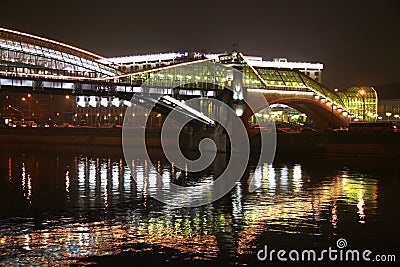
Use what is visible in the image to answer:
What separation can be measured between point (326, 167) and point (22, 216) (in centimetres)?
2969

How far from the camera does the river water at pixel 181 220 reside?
1661 cm

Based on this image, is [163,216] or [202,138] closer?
[163,216]

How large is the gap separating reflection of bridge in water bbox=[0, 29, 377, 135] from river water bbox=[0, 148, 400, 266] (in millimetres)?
22444

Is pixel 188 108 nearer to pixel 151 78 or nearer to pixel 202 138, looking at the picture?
pixel 202 138

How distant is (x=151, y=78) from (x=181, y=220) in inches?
1902

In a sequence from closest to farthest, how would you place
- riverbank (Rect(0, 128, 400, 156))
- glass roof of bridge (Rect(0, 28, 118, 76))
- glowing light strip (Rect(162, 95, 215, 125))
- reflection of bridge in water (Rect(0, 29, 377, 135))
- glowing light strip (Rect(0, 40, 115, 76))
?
1. reflection of bridge in water (Rect(0, 29, 377, 135))
2. riverbank (Rect(0, 128, 400, 156))
3. glass roof of bridge (Rect(0, 28, 118, 76))
4. glowing light strip (Rect(0, 40, 115, 76))
5. glowing light strip (Rect(162, 95, 215, 125))

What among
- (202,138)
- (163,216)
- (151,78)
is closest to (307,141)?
(202,138)

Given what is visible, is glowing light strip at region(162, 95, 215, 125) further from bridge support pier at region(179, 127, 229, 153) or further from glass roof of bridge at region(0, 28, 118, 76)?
glass roof of bridge at region(0, 28, 118, 76)

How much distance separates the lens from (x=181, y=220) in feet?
70.5

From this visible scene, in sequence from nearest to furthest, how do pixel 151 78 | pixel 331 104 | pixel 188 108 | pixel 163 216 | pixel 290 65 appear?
pixel 163 216
pixel 188 108
pixel 151 78
pixel 331 104
pixel 290 65

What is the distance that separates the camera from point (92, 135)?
8869 cm

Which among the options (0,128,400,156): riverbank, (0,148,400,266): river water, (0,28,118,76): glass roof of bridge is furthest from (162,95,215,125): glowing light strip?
(0,148,400,266): river water

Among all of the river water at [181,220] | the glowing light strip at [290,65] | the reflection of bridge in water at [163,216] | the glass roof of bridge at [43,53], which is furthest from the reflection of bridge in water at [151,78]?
the glowing light strip at [290,65]

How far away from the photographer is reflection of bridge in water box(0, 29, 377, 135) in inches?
2331
